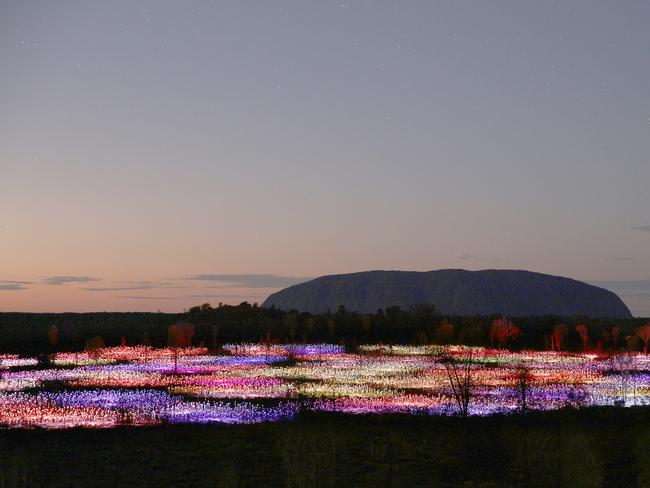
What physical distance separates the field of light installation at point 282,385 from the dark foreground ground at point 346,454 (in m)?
1.18

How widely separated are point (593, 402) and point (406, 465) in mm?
8408

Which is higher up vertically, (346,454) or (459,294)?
(459,294)

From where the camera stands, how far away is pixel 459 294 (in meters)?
130

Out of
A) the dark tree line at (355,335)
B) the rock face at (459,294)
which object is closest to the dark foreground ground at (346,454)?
the dark tree line at (355,335)

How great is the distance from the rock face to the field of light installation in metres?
92.8

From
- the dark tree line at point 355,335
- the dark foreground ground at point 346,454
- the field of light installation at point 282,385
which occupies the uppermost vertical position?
the dark tree line at point 355,335

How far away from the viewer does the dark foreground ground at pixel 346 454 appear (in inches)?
448

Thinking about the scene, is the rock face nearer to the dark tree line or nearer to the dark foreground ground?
the dark tree line

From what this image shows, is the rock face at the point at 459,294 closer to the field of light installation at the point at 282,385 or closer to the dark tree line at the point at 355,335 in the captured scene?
the dark tree line at the point at 355,335

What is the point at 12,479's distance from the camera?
10.8m

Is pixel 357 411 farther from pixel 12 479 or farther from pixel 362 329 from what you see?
pixel 362 329

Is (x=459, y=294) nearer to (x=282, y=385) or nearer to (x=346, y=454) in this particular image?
(x=282, y=385)

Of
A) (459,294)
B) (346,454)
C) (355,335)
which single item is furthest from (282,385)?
(459,294)

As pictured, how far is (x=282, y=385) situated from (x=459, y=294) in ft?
357
